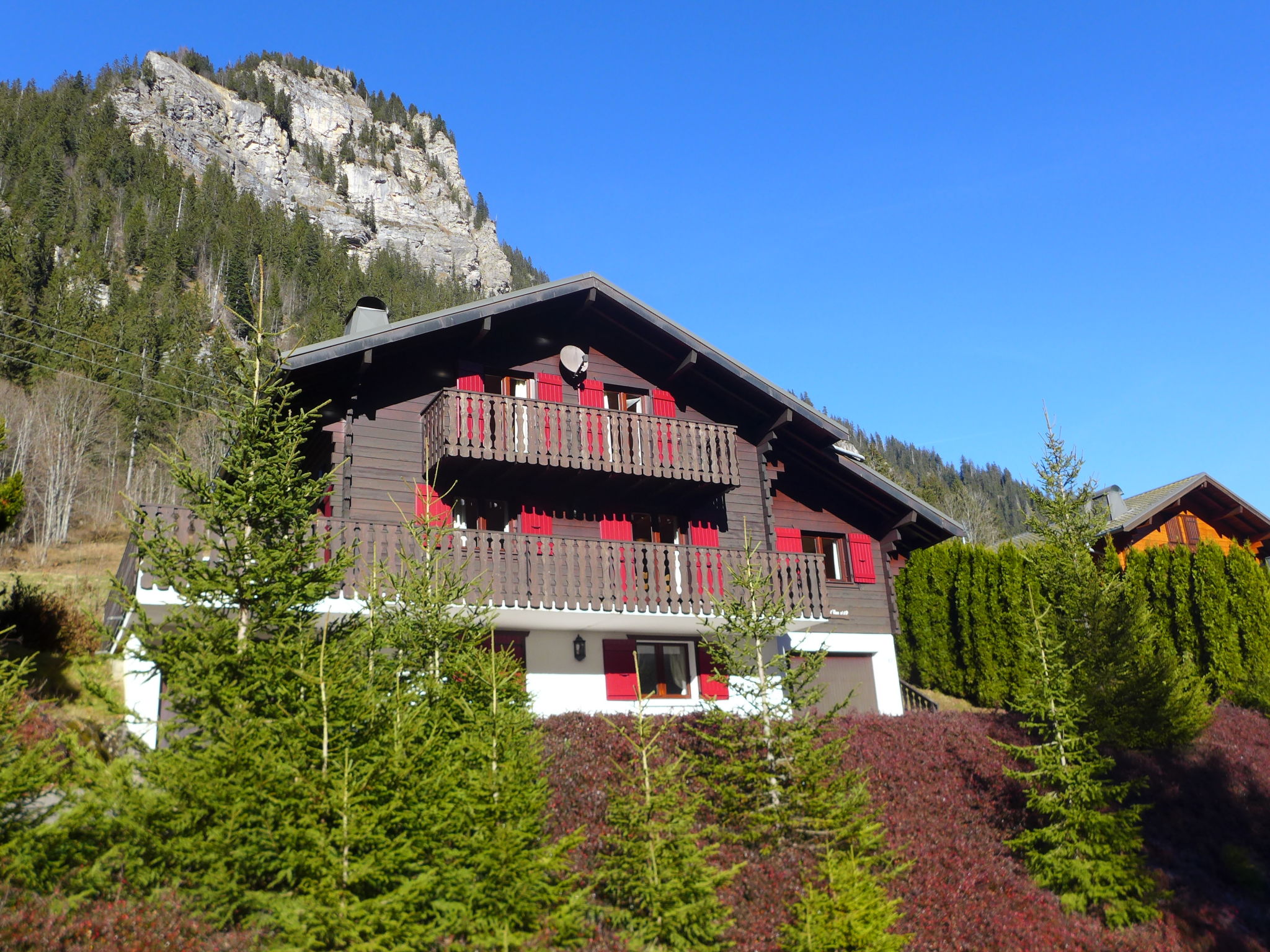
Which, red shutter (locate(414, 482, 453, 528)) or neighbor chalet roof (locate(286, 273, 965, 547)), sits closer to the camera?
red shutter (locate(414, 482, 453, 528))

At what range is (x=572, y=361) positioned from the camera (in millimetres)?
20891

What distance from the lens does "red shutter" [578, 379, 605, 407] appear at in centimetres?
2122

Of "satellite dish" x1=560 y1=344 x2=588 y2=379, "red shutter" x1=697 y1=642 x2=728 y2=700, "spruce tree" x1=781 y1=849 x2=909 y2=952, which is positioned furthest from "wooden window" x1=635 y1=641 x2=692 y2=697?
"spruce tree" x1=781 y1=849 x2=909 y2=952

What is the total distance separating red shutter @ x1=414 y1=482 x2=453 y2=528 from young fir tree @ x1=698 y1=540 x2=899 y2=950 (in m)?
4.62

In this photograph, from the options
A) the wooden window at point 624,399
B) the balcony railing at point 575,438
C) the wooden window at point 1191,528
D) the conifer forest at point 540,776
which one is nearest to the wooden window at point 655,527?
the balcony railing at point 575,438

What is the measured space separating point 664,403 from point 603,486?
2983 mm

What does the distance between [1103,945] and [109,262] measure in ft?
309

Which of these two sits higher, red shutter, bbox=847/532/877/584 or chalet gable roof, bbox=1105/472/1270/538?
chalet gable roof, bbox=1105/472/1270/538

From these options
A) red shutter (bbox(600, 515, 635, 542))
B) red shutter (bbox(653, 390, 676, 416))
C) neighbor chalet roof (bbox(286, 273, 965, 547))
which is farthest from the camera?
red shutter (bbox(653, 390, 676, 416))

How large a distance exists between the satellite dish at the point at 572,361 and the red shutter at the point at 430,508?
4.14 meters

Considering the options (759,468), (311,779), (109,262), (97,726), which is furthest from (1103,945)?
(109,262)

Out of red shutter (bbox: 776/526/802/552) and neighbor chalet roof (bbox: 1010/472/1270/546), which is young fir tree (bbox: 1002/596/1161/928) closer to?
red shutter (bbox: 776/526/802/552)

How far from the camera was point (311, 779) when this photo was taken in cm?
834

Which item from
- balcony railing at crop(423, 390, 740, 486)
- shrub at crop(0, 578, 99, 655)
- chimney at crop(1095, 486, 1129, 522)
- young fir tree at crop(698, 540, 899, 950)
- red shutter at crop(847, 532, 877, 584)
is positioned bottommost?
young fir tree at crop(698, 540, 899, 950)
